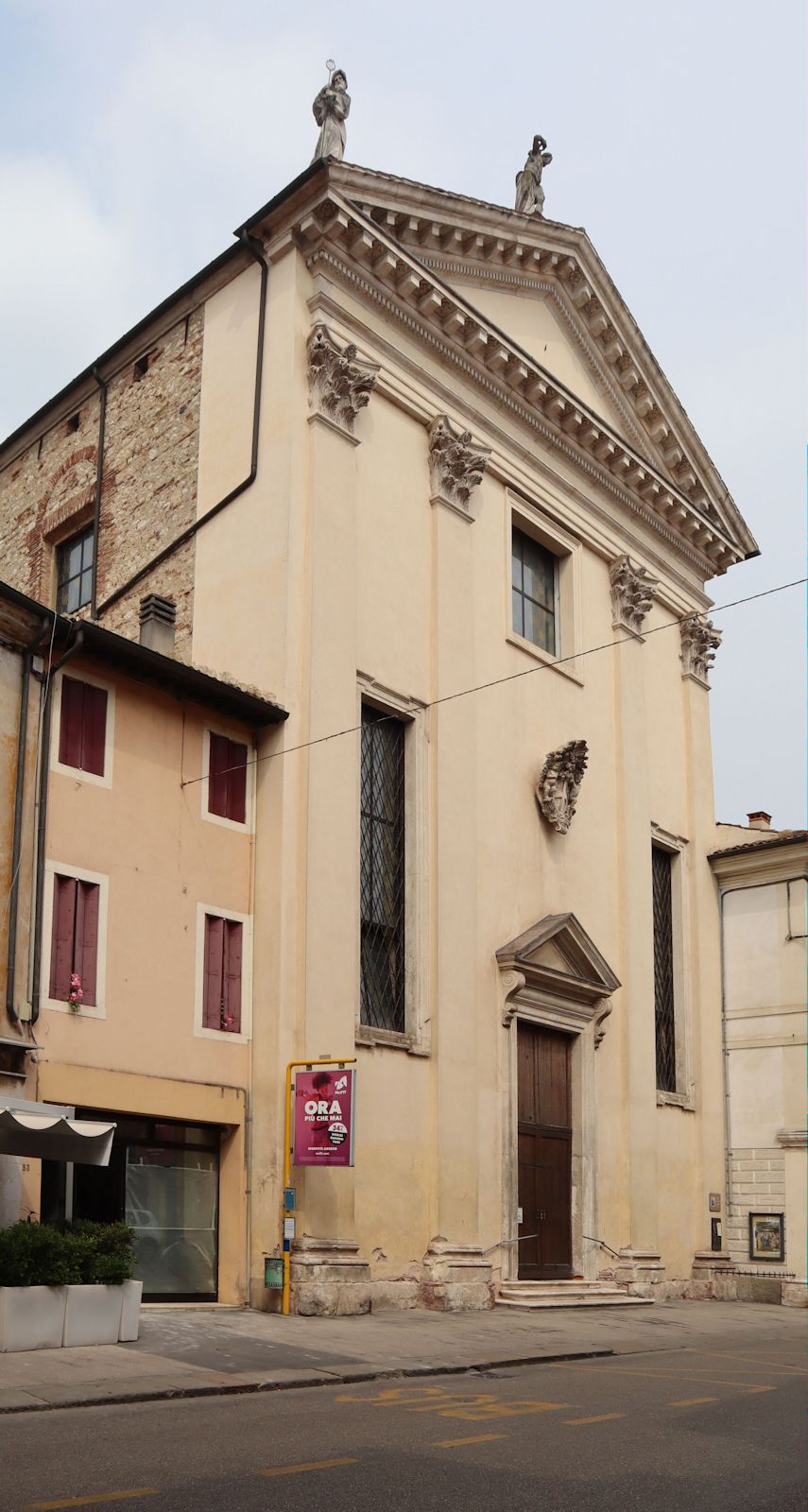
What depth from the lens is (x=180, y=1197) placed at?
57.6 ft

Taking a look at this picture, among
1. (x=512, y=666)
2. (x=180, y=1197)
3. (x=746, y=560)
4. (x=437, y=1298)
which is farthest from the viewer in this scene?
(x=746, y=560)

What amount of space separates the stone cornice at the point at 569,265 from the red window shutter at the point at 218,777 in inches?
313

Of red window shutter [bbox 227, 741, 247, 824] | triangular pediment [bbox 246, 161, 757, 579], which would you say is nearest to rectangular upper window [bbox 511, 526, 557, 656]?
triangular pediment [bbox 246, 161, 757, 579]

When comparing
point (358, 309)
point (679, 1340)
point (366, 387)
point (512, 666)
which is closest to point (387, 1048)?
point (679, 1340)

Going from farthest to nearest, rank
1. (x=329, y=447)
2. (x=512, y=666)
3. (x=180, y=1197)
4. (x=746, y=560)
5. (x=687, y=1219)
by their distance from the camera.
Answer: (x=746, y=560) < (x=687, y=1219) < (x=512, y=666) < (x=329, y=447) < (x=180, y=1197)

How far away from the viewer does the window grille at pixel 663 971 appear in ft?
89.7

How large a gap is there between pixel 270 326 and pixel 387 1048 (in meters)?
9.89

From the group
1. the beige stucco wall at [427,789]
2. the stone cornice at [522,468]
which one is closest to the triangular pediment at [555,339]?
the beige stucco wall at [427,789]

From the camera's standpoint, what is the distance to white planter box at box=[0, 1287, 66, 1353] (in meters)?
12.7

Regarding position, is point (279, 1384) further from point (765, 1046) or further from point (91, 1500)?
point (765, 1046)

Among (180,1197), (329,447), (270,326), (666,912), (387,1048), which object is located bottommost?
(180,1197)

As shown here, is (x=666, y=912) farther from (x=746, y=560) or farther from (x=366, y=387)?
(x=366, y=387)

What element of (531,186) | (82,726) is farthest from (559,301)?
(82,726)

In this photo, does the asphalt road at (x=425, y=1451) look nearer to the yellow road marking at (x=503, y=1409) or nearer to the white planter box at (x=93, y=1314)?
the yellow road marking at (x=503, y=1409)
